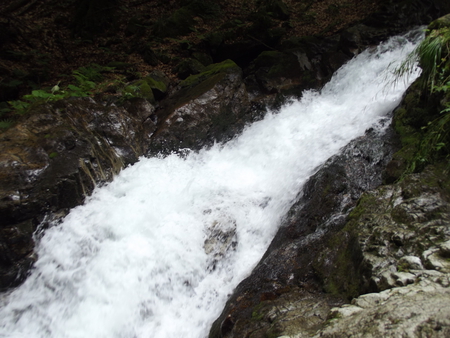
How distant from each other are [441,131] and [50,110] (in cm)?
660

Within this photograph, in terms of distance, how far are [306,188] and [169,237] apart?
8.15 feet

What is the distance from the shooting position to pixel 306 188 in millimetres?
4680

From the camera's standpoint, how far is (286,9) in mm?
12852

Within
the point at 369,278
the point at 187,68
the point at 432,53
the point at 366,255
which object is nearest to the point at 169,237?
the point at 366,255

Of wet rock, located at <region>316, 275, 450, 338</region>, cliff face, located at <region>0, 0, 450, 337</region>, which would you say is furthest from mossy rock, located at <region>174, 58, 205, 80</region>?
wet rock, located at <region>316, 275, 450, 338</region>

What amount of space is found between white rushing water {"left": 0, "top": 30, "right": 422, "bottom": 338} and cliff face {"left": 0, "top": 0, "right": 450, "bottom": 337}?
0.42m

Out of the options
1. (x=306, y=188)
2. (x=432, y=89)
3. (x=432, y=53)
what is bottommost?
(x=306, y=188)

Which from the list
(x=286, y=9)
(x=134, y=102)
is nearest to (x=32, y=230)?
(x=134, y=102)

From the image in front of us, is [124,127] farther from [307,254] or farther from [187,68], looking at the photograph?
[307,254]

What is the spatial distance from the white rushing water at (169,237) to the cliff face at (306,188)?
16.5 inches

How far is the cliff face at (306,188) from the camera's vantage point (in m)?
2.35

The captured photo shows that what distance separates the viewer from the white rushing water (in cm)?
397

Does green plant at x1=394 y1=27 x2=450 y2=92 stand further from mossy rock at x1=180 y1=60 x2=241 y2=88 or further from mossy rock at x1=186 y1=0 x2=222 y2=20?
mossy rock at x1=186 y1=0 x2=222 y2=20

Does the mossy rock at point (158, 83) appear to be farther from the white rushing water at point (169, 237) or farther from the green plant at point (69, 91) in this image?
the white rushing water at point (169, 237)
